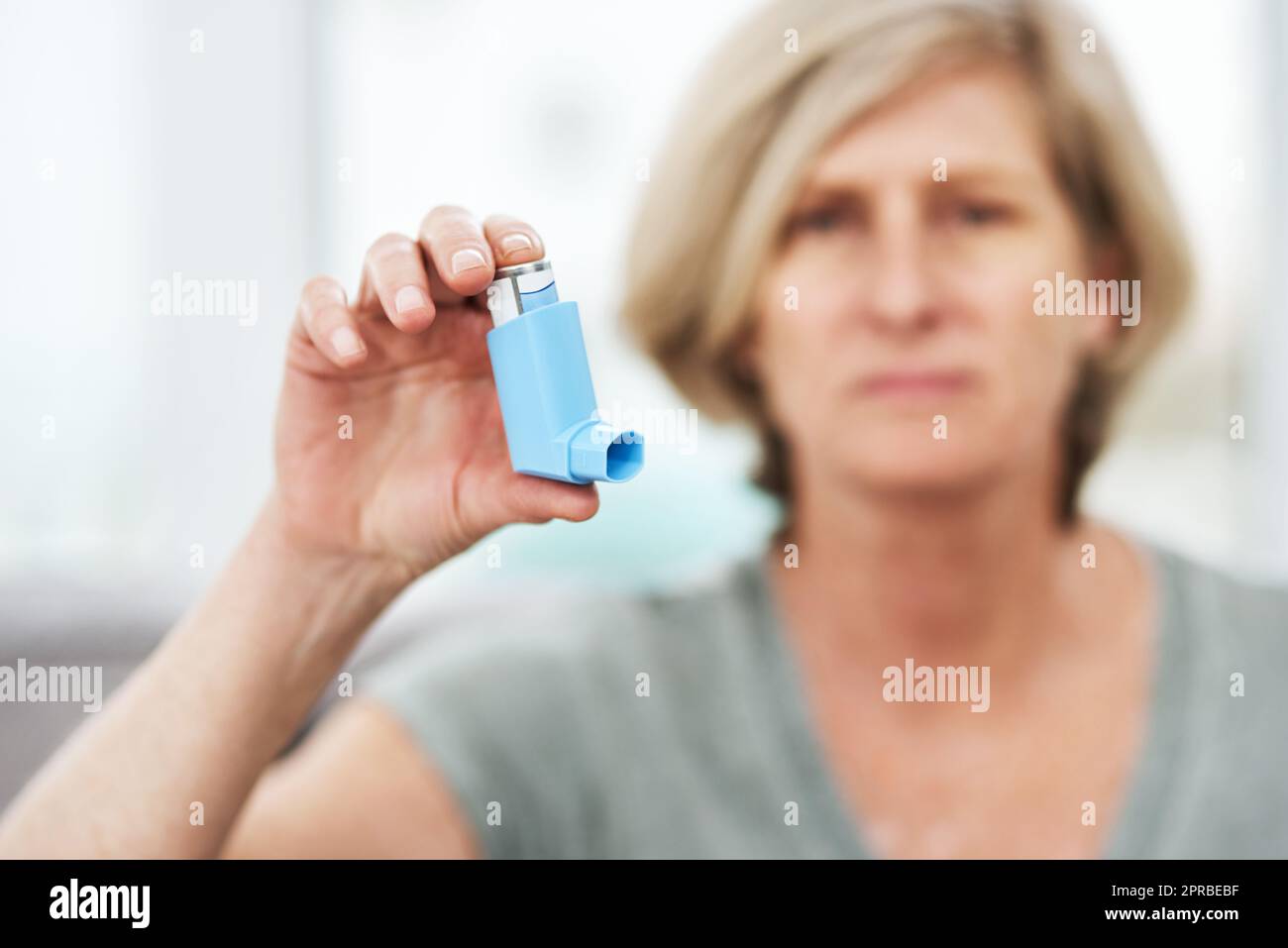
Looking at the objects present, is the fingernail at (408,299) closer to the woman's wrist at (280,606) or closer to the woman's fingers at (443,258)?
the woman's fingers at (443,258)

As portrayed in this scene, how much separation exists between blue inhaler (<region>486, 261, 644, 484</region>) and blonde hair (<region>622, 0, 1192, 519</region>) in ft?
1.20

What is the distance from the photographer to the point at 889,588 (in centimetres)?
80

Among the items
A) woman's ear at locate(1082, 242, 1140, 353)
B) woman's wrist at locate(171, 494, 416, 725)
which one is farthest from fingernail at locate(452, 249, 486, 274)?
woman's ear at locate(1082, 242, 1140, 353)

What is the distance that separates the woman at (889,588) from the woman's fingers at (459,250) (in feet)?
1.17

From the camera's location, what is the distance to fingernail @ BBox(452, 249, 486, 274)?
0.42 metres

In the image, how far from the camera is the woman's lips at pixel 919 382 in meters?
0.72

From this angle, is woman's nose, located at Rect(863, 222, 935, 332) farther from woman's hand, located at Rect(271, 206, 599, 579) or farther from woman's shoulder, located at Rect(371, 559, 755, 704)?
woman's hand, located at Rect(271, 206, 599, 579)

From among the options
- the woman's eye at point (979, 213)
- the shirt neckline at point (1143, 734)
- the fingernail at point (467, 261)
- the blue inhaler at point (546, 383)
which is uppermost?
the woman's eye at point (979, 213)

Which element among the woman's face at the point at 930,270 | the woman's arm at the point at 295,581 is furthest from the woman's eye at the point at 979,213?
the woman's arm at the point at 295,581

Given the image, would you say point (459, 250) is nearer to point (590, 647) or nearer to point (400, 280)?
point (400, 280)

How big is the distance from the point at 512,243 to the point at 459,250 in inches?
0.9
